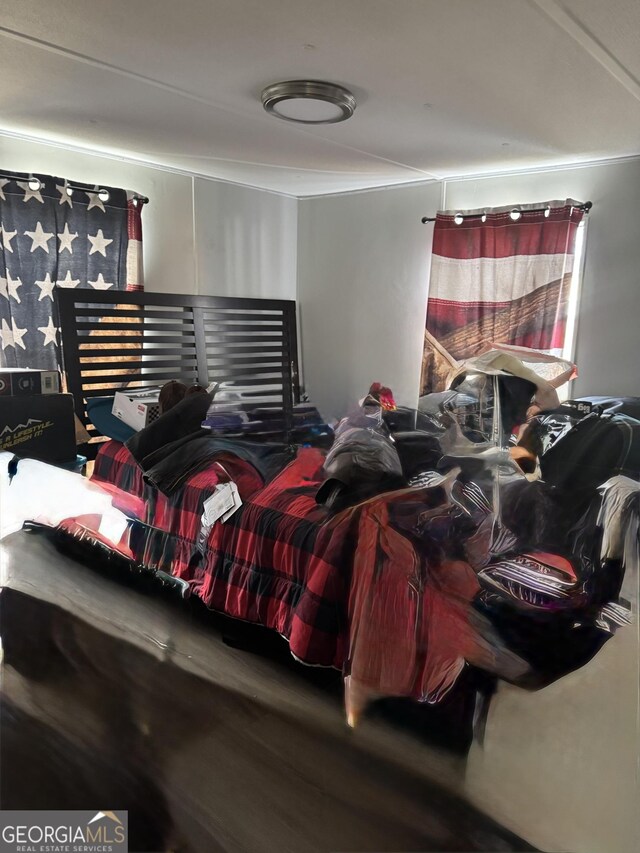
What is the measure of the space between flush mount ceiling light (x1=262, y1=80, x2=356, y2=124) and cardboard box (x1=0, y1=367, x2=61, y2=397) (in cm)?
65

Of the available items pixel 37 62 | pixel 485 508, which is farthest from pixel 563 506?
pixel 37 62

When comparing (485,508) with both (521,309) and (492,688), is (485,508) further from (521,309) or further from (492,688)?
(521,309)

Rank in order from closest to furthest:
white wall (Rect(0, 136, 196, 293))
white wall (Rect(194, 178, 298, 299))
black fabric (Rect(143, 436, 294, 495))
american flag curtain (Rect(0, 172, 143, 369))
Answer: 1. black fabric (Rect(143, 436, 294, 495))
2. white wall (Rect(194, 178, 298, 299))
3. white wall (Rect(0, 136, 196, 293))
4. american flag curtain (Rect(0, 172, 143, 369))

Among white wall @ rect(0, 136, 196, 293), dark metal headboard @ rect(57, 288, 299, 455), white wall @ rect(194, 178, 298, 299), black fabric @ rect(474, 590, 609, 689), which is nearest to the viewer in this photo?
black fabric @ rect(474, 590, 609, 689)

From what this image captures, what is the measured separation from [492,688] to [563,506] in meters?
0.19

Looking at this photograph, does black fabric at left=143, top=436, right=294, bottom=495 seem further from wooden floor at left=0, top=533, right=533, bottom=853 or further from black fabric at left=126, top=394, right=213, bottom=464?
wooden floor at left=0, top=533, right=533, bottom=853

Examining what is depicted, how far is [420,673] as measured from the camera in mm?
529

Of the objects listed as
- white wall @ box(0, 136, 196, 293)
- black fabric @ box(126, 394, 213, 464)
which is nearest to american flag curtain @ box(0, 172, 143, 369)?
white wall @ box(0, 136, 196, 293)

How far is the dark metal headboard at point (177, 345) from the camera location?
2.72 ft

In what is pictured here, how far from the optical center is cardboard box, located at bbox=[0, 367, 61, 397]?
997 mm

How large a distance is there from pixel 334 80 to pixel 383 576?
867 mm

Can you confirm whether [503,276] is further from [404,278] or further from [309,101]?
[309,101]

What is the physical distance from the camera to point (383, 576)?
534 mm

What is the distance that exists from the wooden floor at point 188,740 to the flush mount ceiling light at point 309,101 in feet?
2.96
